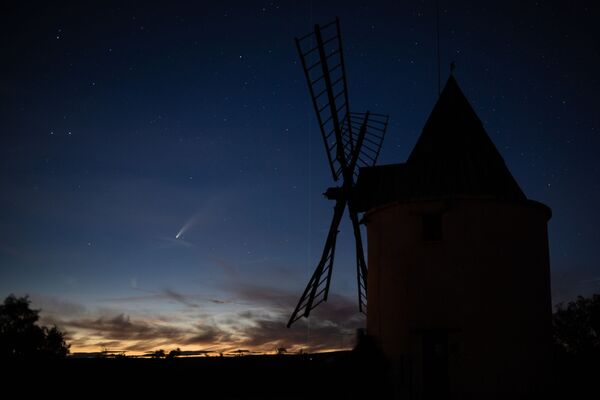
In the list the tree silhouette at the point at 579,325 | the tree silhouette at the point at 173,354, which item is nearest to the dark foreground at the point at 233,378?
the tree silhouette at the point at 173,354

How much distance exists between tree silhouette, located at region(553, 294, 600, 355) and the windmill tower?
1124 inches

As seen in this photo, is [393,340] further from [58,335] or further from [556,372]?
[58,335]

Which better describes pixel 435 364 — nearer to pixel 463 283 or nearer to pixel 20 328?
pixel 463 283

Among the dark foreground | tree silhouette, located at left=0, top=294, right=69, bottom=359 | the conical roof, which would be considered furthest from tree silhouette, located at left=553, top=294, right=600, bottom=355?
tree silhouette, located at left=0, top=294, right=69, bottom=359

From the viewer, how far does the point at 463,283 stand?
50.5 ft

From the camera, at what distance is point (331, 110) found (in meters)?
21.7

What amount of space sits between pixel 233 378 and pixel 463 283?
22.9ft

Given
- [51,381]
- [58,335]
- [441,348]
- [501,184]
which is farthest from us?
[58,335]

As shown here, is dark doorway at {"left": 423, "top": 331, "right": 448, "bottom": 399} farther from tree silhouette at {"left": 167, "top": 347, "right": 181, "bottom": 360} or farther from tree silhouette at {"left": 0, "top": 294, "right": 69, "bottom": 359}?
tree silhouette at {"left": 0, "top": 294, "right": 69, "bottom": 359}

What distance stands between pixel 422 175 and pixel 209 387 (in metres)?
8.70

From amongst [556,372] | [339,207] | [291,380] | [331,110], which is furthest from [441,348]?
[331,110]

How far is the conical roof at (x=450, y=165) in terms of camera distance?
1647cm

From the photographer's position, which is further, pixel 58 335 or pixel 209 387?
pixel 58 335

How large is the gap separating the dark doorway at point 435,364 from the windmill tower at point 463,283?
0.03m
